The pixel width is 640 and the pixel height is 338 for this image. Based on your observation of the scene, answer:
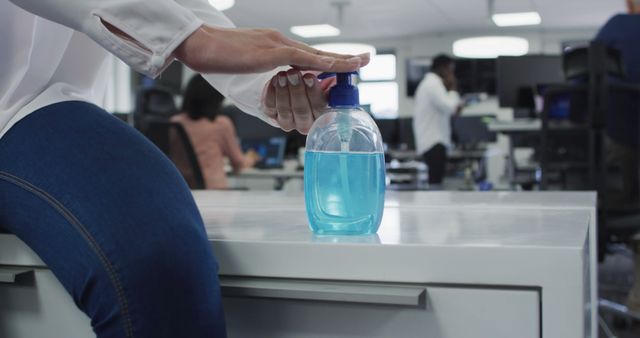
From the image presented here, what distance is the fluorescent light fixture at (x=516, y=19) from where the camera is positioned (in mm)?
7902

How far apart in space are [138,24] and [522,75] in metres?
4.02

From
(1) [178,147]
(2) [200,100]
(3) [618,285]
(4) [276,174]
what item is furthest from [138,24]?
(4) [276,174]

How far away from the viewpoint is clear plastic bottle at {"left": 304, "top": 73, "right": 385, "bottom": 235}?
675 mm

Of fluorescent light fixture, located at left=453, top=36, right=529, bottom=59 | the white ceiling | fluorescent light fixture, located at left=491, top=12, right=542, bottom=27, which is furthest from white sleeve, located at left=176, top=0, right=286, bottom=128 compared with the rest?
fluorescent light fixture, located at left=491, top=12, right=542, bottom=27

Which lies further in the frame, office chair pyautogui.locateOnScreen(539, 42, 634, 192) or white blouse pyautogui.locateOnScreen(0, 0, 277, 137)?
office chair pyautogui.locateOnScreen(539, 42, 634, 192)

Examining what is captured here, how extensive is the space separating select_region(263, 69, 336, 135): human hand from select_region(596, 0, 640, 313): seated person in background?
1855 mm

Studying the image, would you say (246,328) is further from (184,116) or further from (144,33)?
(184,116)

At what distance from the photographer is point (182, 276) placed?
1.82ft

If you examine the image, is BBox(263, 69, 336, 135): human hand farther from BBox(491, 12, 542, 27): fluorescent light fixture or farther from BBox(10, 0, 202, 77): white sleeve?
BBox(491, 12, 542, 27): fluorescent light fixture

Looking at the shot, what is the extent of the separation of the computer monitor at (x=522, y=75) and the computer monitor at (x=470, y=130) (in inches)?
99.1

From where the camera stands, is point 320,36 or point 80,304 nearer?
point 80,304

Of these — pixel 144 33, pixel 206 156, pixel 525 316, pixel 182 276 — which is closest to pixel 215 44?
pixel 144 33

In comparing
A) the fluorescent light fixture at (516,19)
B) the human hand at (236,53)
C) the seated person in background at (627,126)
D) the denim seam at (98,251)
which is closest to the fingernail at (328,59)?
the human hand at (236,53)

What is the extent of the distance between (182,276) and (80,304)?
106 millimetres
